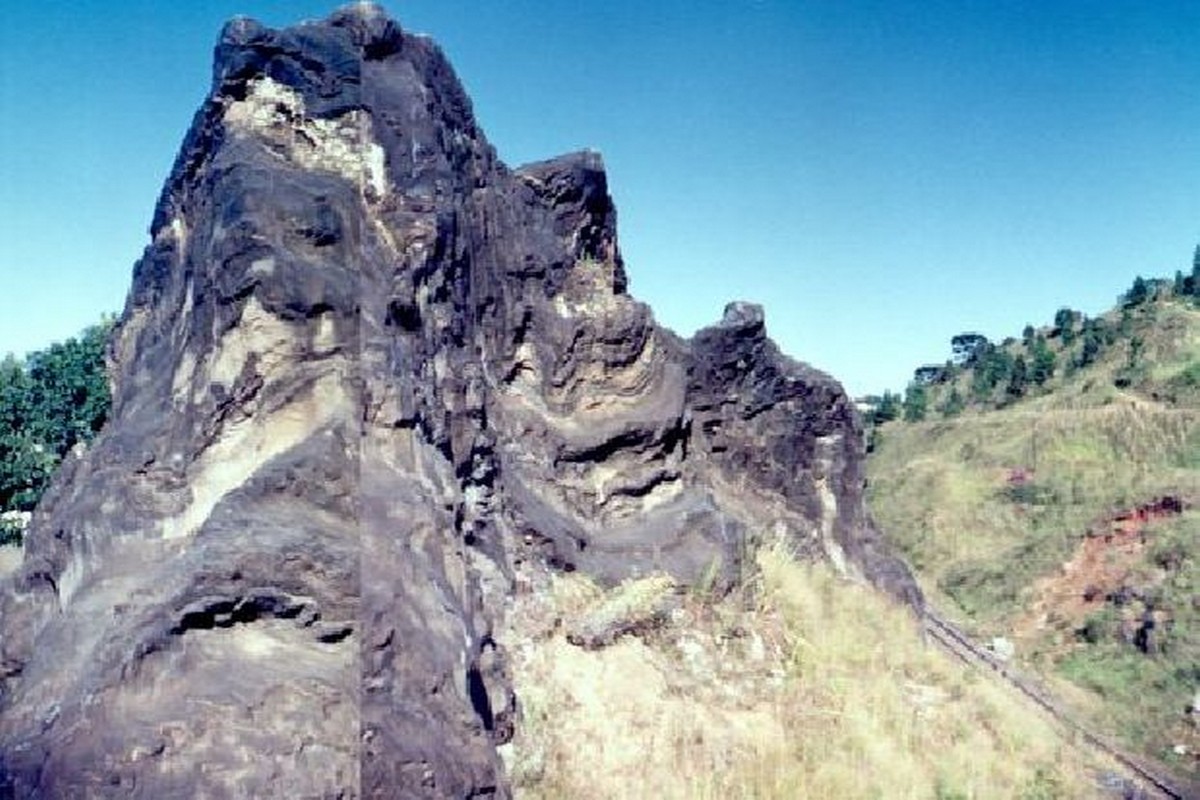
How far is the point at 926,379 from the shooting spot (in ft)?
250

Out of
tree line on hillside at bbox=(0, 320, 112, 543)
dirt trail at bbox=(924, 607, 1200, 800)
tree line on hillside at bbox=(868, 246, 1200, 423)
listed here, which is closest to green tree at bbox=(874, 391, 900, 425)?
tree line on hillside at bbox=(868, 246, 1200, 423)

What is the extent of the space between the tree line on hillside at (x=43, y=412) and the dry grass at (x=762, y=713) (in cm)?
1708

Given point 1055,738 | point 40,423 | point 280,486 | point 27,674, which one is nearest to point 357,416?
point 280,486

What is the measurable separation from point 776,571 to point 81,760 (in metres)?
7.25

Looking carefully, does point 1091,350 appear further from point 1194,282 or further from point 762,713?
point 762,713

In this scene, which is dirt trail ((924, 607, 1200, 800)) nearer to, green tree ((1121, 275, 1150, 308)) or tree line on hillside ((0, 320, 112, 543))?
tree line on hillside ((0, 320, 112, 543))

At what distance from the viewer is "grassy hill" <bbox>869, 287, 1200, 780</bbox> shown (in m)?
23.8

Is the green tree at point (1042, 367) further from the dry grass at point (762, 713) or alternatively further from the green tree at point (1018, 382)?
the dry grass at point (762, 713)

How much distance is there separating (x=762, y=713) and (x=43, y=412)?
66.2 feet

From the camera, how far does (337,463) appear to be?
19.7 ft

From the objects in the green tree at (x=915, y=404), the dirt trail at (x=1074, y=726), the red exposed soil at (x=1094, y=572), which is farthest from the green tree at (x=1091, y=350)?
the dirt trail at (x=1074, y=726)

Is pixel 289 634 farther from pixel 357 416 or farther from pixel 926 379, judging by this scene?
pixel 926 379

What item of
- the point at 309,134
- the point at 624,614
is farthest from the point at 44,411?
the point at 624,614

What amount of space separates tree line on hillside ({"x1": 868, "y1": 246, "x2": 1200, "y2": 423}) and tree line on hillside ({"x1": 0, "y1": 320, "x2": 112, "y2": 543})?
43145mm
